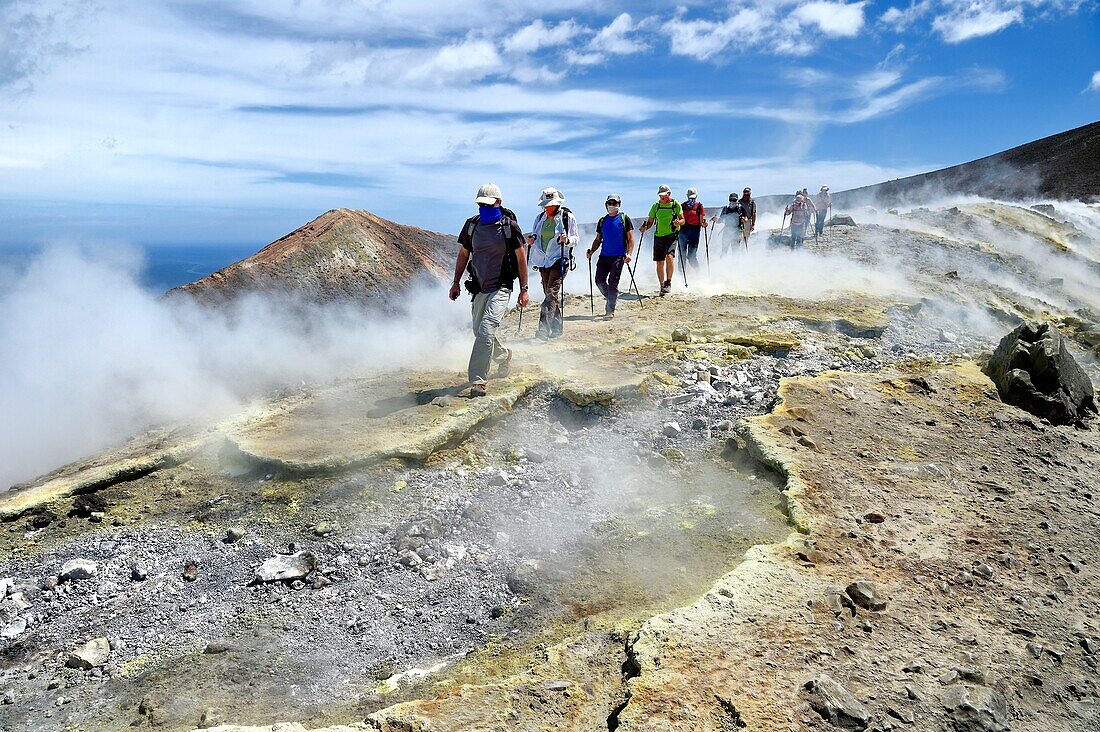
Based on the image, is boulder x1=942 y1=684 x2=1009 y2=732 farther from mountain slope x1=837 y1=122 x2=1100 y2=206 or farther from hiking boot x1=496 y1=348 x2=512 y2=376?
mountain slope x1=837 y1=122 x2=1100 y2=206

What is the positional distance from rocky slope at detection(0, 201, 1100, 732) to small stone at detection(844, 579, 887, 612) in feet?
0.06

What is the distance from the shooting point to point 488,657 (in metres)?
3.89

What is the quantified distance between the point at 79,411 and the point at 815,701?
25.0 feet

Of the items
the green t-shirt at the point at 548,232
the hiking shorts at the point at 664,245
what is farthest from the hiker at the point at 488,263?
the hiking shorts at the point at 664,245

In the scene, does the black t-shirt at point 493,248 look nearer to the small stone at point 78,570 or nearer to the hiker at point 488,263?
the hiker at point 488,263

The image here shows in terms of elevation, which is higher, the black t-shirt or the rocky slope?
the black t-shirt

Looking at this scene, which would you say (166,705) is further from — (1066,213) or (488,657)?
(1066,213)

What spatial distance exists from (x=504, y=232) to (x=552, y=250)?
2590 mm

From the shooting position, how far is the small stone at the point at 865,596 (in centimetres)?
407

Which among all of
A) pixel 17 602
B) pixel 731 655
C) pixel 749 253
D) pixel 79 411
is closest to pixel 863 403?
pixel 731 655

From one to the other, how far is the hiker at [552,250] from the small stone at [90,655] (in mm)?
6132

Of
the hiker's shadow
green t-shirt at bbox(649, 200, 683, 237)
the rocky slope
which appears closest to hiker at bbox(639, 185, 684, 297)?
green t-shirt at bbox(649, 200, 683, 237)

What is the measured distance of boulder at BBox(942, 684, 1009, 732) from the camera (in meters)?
3.34

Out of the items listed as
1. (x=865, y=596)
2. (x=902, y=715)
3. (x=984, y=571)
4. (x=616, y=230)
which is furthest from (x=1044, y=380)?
(x=902, y=715)
